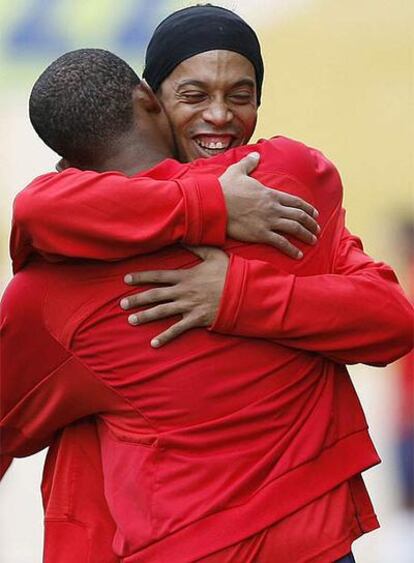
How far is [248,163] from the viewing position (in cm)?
217

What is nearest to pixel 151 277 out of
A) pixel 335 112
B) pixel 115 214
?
pixel 115 214

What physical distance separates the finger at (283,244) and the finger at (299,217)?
0.7 inches

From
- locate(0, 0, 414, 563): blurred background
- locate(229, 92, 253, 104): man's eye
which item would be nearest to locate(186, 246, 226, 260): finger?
locate(229, 92, 253, 104): man's eye

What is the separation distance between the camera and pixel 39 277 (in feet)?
7.20

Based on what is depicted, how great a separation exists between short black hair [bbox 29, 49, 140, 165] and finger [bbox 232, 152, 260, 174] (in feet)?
0.73

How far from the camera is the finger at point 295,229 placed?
2.15 m

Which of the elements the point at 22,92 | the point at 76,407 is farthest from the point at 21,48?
the point at 76,407

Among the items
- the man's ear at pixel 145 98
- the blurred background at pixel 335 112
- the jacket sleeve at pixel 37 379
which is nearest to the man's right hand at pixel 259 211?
the man's ear at pixel 145 98

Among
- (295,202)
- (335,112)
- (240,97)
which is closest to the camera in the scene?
(295,202)

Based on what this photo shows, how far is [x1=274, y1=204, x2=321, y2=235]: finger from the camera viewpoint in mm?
2158

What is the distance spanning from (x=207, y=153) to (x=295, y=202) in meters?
0.28

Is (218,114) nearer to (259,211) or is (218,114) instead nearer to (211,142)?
(211,142)

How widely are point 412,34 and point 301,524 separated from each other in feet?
10.5

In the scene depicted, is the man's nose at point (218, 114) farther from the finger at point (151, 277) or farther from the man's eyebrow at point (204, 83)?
the finger at point (151, 277)
